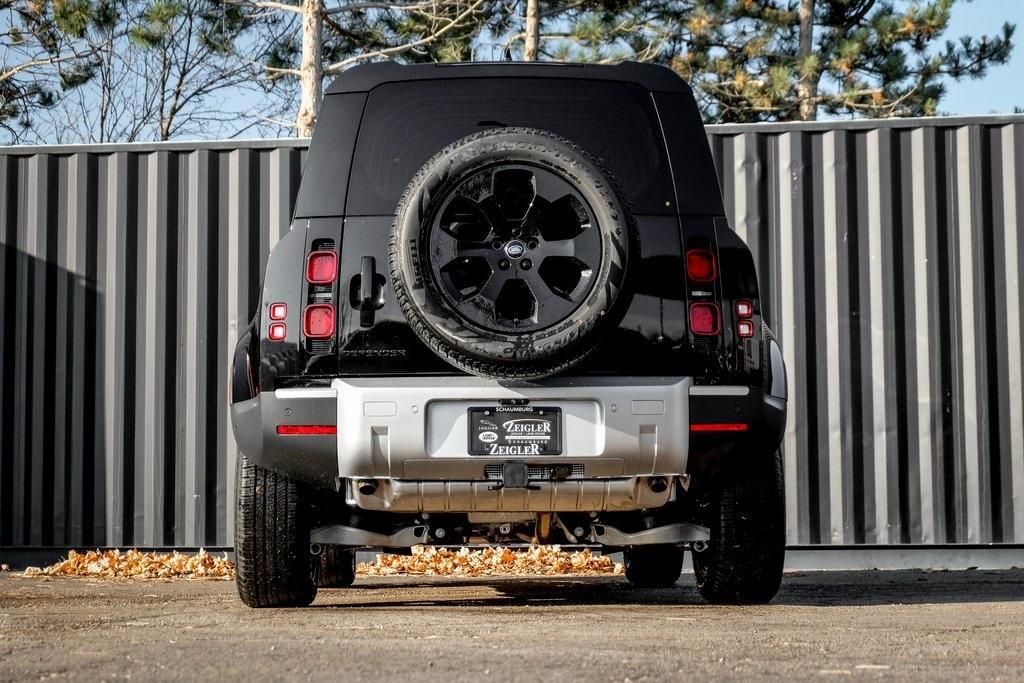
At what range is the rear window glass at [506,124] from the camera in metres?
5.20

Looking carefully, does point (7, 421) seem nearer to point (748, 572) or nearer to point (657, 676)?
point (748, 572)

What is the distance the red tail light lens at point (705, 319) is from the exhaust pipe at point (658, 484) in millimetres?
590

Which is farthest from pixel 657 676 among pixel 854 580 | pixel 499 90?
pixel 854 580

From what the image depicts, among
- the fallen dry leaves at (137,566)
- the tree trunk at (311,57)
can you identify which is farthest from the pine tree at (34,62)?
the fallen dry leaves at (137,566)

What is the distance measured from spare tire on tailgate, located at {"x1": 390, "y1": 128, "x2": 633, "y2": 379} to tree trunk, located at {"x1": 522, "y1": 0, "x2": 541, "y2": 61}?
16.9 metres

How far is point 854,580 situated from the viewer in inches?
321

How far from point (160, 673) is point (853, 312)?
21.3ft

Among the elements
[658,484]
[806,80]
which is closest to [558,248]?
[658,484]

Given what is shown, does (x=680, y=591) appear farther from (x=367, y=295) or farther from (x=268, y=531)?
(x=367, y=295)

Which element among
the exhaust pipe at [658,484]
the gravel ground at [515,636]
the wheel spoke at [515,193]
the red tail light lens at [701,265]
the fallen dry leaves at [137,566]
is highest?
the wheel spoke at [515,193]

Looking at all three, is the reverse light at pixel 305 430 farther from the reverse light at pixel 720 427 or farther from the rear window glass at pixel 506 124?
the reverse light at pixel 720 427

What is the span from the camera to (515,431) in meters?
5.01

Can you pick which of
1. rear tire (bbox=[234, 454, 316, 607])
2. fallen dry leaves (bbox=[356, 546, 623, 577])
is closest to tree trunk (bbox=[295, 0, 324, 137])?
fallen dry leaves (bbox=[356, 546, 623, 577])

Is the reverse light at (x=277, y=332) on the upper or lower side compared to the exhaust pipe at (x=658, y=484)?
upper
